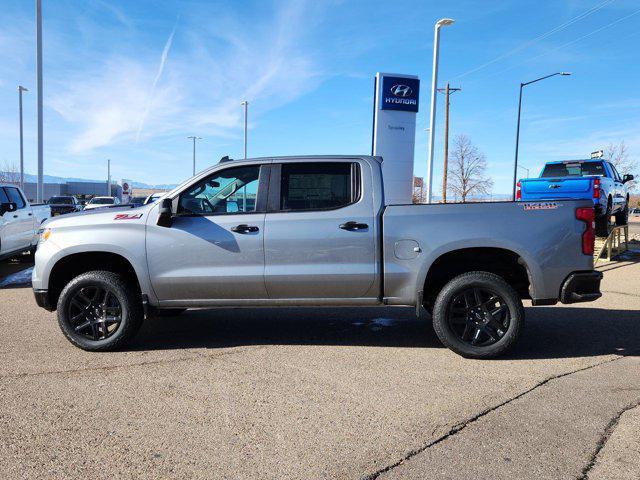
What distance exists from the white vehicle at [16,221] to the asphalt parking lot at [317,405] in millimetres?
4533

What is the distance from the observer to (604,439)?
129 inches

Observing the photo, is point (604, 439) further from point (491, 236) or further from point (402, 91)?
point (402, 91)

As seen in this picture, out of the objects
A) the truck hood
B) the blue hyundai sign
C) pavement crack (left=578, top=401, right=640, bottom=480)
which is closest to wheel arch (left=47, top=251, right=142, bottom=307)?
the truck hood

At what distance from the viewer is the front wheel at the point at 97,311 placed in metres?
5.07

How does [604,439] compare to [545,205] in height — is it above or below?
below

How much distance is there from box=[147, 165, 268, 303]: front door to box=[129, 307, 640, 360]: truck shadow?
0.73 m

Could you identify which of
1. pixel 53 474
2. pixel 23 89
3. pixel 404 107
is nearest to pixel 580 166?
pixel 404 107

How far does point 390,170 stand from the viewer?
13.1 meters

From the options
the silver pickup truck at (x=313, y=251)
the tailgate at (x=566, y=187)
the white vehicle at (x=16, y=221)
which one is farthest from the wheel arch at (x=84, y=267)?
the tailgate at (x=566, y=187)

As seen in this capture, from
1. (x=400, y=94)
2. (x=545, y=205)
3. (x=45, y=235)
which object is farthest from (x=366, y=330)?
(x=400, y=94)

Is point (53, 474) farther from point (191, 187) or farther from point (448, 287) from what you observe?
point (448, 287)

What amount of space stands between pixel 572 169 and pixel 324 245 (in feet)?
35.2

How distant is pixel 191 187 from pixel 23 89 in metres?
38.4

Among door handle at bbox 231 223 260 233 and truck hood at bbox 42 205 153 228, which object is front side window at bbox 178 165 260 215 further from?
truck hood at bbox 42 205 153 228
